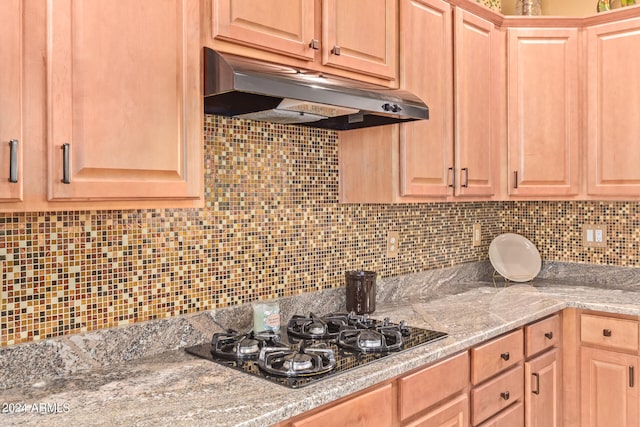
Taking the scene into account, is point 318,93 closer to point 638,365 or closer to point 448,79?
point 448,79

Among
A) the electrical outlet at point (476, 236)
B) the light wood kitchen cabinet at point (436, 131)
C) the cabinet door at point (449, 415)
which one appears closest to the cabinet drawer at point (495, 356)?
the cabinet door at point (449, 415)

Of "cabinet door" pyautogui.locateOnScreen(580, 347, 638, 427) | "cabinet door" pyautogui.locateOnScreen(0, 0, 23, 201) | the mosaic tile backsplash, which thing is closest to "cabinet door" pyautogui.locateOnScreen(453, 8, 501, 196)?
the mosaic tile backsplash

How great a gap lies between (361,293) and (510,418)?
0.84 m

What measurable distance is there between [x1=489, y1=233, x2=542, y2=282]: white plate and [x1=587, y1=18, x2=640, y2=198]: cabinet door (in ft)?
1.84

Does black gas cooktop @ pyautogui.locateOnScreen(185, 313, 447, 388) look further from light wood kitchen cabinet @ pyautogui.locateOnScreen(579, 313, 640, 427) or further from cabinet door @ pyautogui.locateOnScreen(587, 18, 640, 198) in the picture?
cabinet door @ pyautogui.locateOnScreen(587, 18, 640, 198)

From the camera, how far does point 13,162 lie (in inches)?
45.4

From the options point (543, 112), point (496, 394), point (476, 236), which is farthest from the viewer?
point (476, 236)

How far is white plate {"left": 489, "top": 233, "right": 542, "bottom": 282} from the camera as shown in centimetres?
325

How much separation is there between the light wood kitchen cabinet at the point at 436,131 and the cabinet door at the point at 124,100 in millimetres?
1020

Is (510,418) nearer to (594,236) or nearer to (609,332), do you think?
(609,332)

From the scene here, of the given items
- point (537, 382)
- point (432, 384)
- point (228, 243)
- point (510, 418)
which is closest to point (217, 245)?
point (228, 243)

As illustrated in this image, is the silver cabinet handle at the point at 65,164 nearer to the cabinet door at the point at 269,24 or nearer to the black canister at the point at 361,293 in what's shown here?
the cabinet door at the point at 269,24

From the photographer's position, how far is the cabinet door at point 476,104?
8.52ft

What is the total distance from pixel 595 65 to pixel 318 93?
6.26ft
